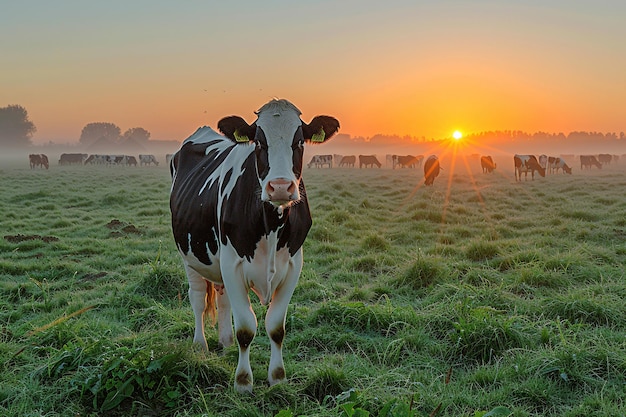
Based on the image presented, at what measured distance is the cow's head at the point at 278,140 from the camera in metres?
3.24

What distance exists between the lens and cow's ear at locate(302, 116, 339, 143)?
12.6 feet

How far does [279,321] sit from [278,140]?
152 centimetres

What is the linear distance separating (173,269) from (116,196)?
12.1 meters

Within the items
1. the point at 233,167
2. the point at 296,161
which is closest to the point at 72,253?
the point at 233,167

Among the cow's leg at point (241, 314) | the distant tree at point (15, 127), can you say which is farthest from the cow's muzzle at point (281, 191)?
the distant tree at point (15, 127)

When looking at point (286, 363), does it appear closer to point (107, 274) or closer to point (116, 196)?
point (107, 274)

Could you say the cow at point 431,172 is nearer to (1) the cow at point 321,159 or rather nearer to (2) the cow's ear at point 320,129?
(2) the cow's ear at point 320,129

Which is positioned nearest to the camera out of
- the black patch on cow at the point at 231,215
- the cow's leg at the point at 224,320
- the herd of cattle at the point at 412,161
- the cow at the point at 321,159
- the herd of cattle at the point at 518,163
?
the black patch on cow at the point at 231,215

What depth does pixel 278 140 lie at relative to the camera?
3.48 meters

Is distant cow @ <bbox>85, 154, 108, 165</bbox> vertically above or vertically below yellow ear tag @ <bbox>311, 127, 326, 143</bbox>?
above

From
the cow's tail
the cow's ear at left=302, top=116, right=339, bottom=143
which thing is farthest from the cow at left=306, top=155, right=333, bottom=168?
the cow's ear at left=302, top=116, right=339, bottom=143

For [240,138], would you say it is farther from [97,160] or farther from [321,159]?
[97,160]

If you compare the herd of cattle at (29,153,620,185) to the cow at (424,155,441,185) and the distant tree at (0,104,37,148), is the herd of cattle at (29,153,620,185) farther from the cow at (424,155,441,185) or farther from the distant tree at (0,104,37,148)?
the distant tree at (0,104,37,148)

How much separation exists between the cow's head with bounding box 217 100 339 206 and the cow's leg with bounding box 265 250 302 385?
860 millimetres
